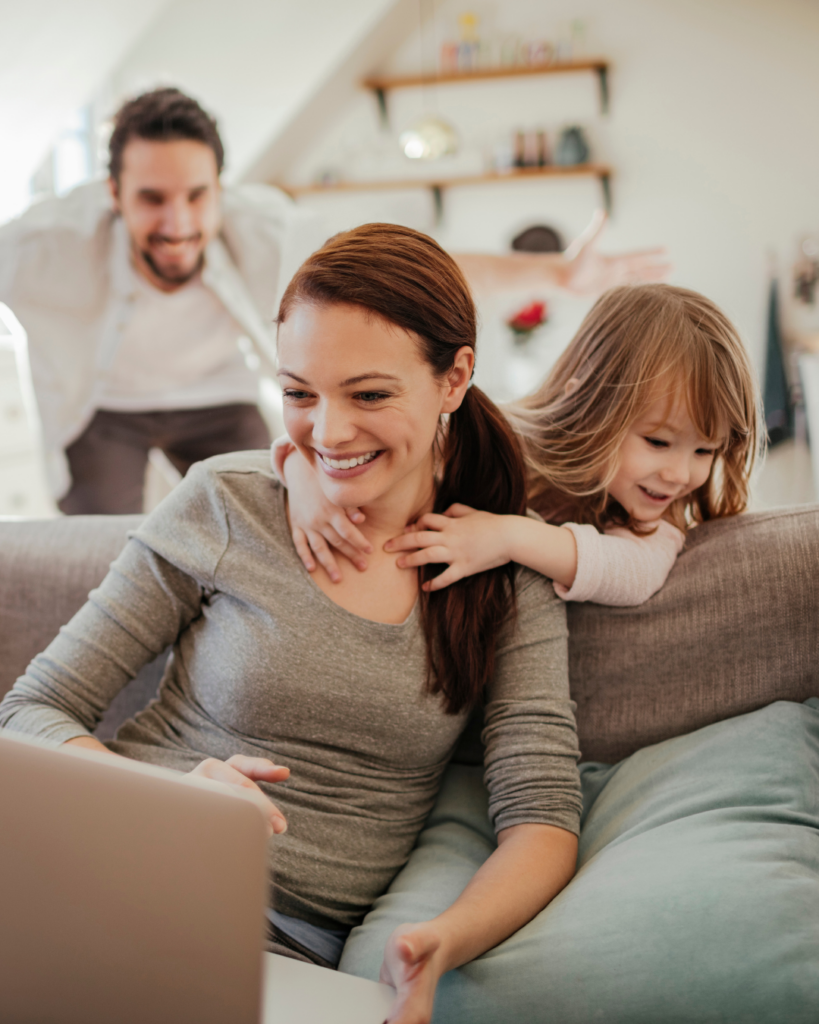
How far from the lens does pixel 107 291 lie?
200cm

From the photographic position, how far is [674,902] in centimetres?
73

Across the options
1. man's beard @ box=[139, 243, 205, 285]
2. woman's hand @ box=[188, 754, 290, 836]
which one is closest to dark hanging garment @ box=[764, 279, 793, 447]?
man's beard @ box=[139, 243, 205, 285]

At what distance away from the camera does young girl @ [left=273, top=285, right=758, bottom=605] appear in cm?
96

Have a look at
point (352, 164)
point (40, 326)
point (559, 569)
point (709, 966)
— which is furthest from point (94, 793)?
point (352, 164)

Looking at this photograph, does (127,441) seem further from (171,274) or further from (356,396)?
(356,396)

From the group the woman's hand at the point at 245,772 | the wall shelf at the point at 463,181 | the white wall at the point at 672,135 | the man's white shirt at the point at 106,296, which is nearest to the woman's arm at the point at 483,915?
the woman's hand at the point at 245,772

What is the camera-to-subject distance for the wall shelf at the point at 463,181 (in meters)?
4.03

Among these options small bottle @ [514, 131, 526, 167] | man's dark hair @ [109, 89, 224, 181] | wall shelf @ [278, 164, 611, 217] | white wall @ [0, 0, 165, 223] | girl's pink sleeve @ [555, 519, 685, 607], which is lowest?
girl's pink sleeve @ [555, 519, 685, 607]

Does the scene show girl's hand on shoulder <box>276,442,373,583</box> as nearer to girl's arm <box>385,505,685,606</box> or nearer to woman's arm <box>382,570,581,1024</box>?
girl's arm <box>385,505,685,606</box>

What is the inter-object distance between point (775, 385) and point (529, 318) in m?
1.07

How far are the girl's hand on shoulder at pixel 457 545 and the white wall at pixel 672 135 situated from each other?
9.46 feet

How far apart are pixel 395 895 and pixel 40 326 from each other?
1.57m

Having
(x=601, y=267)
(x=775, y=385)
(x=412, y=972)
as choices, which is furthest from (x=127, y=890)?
(x=775, y=385)

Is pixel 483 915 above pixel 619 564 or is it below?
below
